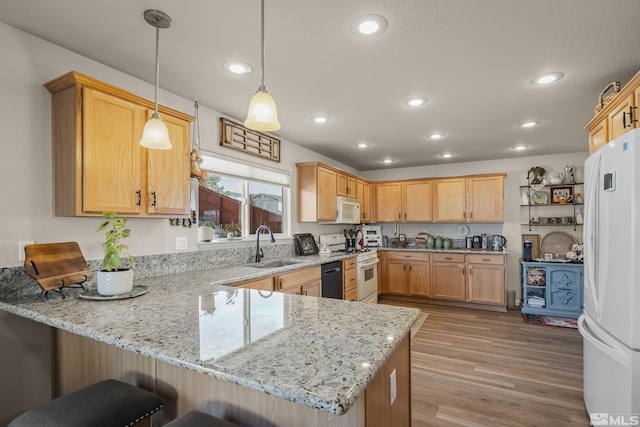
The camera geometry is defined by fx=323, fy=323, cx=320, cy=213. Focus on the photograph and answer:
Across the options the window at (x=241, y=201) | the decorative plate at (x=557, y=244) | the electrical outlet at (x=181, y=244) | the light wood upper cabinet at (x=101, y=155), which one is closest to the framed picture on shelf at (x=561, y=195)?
the decorative plate at (x=557, y=244)

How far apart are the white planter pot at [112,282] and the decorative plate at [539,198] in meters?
5.54

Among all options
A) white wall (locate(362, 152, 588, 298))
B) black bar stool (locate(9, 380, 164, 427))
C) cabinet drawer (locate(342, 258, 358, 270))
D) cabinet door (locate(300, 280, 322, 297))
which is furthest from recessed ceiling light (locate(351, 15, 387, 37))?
white wall (locate(362, 152, 588, 298))

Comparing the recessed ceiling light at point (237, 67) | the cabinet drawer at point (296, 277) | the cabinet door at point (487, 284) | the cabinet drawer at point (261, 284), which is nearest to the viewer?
the recessed ceiling light at point (237, 67)

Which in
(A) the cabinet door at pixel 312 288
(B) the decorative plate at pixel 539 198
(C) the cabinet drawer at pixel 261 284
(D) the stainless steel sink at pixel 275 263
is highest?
(B) the decorative plate at pixel 539 198

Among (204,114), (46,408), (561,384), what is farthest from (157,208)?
(561,384)

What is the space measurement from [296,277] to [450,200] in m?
3.39

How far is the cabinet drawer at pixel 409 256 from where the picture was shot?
5.27 meters

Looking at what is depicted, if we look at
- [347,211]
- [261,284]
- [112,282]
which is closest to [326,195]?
[347,211]

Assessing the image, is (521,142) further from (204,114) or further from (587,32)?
(204,114)

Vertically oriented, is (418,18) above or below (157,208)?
above

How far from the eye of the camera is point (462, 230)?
5621 millimetres

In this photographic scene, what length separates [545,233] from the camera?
5.02 meters

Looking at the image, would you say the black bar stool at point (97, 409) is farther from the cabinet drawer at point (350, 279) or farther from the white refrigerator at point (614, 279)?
the cabinet drawer at point (350, 279)

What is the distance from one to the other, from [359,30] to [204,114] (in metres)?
1.72
